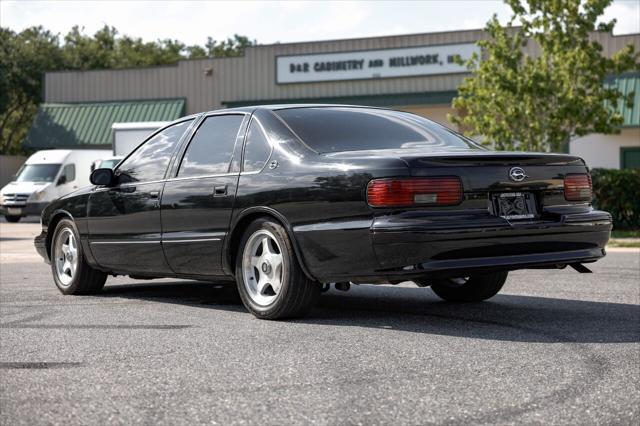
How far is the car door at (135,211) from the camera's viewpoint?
26.7 ft

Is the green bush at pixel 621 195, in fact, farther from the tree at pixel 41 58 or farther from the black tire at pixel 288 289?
the tree at pixel 41 58

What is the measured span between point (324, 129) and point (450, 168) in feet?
4.18

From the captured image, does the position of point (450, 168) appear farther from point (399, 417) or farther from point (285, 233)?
point (399, 417)

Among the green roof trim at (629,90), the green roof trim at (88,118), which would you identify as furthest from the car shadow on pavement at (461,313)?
the green roof trim at (88,118)

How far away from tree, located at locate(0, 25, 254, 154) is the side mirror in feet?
141

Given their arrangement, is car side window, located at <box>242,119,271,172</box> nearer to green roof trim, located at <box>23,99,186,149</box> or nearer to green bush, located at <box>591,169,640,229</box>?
green bush, located at <box>591,169,640,229</box>

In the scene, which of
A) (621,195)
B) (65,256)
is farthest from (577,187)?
(621,195)

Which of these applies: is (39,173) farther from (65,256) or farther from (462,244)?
(462,244)

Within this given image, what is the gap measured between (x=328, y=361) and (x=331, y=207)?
1437 millimetres

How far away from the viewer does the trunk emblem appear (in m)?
6.65

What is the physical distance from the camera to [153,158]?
27.8ft

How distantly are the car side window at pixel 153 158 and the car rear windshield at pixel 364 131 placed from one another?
1.16 meters

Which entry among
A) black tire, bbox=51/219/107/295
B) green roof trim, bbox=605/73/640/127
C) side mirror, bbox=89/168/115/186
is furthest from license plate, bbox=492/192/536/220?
green roof trim, bbox=605/73/640/127

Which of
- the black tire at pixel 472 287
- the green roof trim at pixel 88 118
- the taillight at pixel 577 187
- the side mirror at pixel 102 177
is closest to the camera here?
the taillight at pixel 577 187
